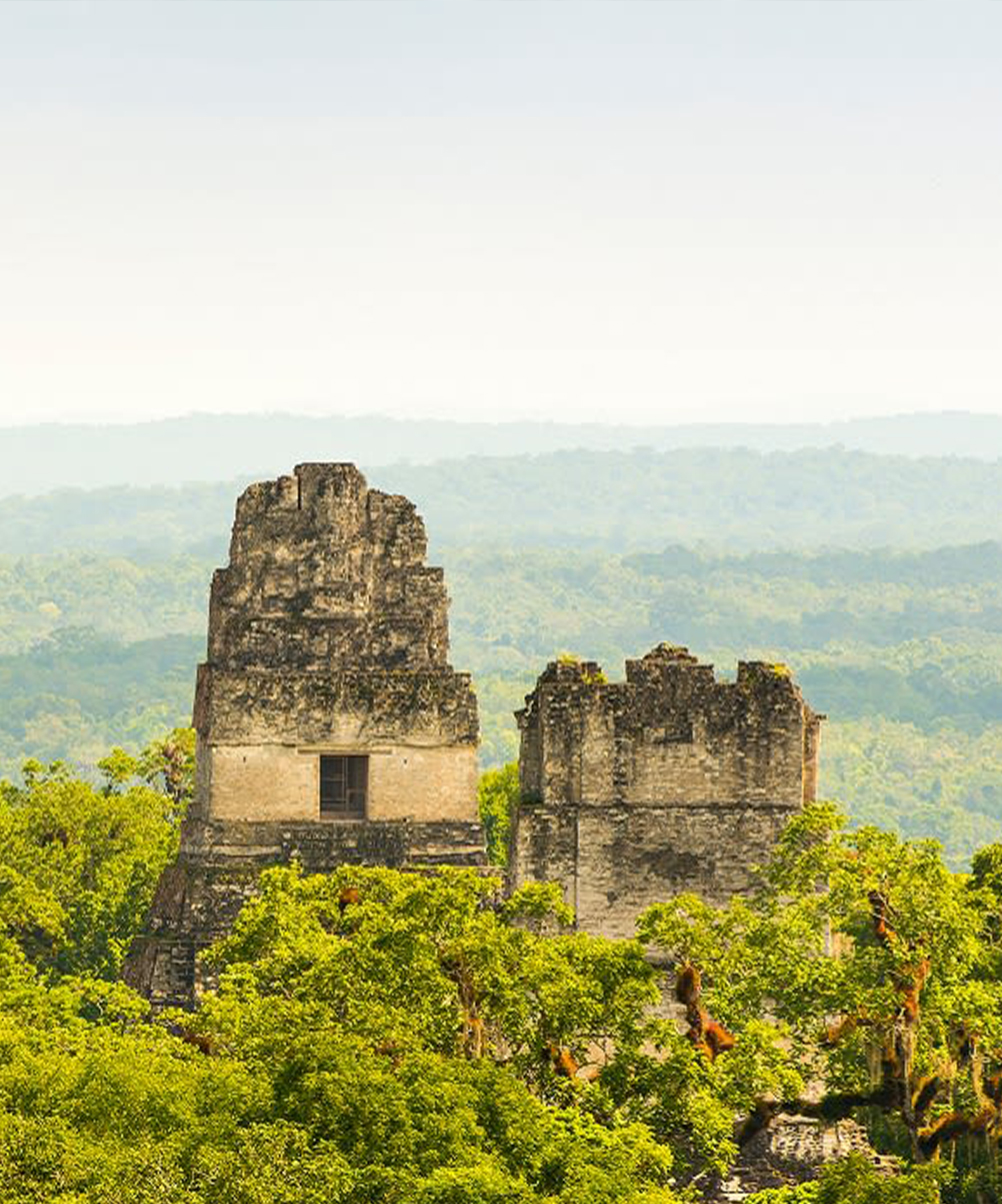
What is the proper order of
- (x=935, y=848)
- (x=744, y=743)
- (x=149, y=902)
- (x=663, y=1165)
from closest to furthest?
(x=663, y=1165) < (x=935, y=848) < (x=744, y=743) < (x=149, y=902)

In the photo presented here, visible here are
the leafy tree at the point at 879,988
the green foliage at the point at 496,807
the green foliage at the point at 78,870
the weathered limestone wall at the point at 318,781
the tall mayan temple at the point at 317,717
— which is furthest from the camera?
the green foliage at the point at 496,807

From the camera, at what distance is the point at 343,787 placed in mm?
44500

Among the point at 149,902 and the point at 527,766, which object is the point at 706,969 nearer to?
the point at 527,766

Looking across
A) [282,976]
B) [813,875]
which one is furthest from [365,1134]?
[813,875]

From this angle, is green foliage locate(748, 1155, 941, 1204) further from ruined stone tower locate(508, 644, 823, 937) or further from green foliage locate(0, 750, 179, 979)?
green foliage locate(0, 750, 179, 979)

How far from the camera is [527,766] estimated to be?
44.1 m

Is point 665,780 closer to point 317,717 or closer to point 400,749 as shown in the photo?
point 400,749

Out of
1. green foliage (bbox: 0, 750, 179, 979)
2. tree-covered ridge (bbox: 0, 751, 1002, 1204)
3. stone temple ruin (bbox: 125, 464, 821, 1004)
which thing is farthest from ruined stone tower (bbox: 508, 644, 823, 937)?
green foliage (bbox: 0, 750, 179, 979)

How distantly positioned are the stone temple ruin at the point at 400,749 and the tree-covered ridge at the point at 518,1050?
5.47 ft

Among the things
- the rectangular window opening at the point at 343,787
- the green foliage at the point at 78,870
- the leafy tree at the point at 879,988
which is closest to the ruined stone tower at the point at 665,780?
the rectangular window opening at the point at 343,787

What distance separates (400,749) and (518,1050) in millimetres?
10838

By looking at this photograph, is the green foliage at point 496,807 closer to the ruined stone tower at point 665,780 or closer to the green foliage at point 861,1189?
the ruined stone tower at point 665,780

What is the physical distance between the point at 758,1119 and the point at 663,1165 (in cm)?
483

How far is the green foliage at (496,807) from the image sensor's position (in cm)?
5756
